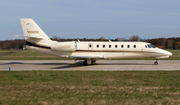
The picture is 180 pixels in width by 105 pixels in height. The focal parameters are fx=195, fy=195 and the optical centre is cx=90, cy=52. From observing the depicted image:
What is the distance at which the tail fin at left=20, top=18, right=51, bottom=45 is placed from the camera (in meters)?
25.2

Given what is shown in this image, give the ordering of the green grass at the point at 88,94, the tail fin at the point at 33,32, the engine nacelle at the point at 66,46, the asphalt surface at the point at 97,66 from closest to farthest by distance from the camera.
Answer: the green grass at the point at 88,94, the asphalt surface at the point at 97,66, the engine nacelle at the point at 66,46, the tail fin at the point at 33,32

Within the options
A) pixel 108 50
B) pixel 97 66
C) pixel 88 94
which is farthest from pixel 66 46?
pixel 88 94

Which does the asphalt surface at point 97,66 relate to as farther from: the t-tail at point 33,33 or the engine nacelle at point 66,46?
the t-tail at point 33,33

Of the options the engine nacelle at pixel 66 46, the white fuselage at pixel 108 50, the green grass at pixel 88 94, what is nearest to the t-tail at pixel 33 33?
the white fuselage at pixel 108 50

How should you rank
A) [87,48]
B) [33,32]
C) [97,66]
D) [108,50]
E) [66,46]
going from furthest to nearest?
[33,32] < [87,48] < [108,50] < [66,46] < [97,66]

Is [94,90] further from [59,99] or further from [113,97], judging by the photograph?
[59,99]

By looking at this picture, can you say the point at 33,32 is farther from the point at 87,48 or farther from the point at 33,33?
the point at 87,48

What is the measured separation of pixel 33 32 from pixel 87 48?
7.35m

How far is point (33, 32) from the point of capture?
2538 centimetres

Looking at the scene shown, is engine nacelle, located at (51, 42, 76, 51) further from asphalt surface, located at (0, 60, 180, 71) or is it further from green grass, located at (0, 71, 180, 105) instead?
green grass, located at (0, 71, 180, 105)

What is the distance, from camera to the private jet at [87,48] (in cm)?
2464

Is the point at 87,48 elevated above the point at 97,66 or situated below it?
above

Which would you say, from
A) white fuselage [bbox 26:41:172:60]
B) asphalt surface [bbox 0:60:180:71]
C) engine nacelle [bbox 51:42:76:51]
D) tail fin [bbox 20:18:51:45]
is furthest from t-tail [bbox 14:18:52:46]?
asphalt surface [bbox 0:60:180:71]

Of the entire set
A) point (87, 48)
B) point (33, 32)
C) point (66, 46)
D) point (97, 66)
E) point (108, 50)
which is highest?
point (33, 32)
